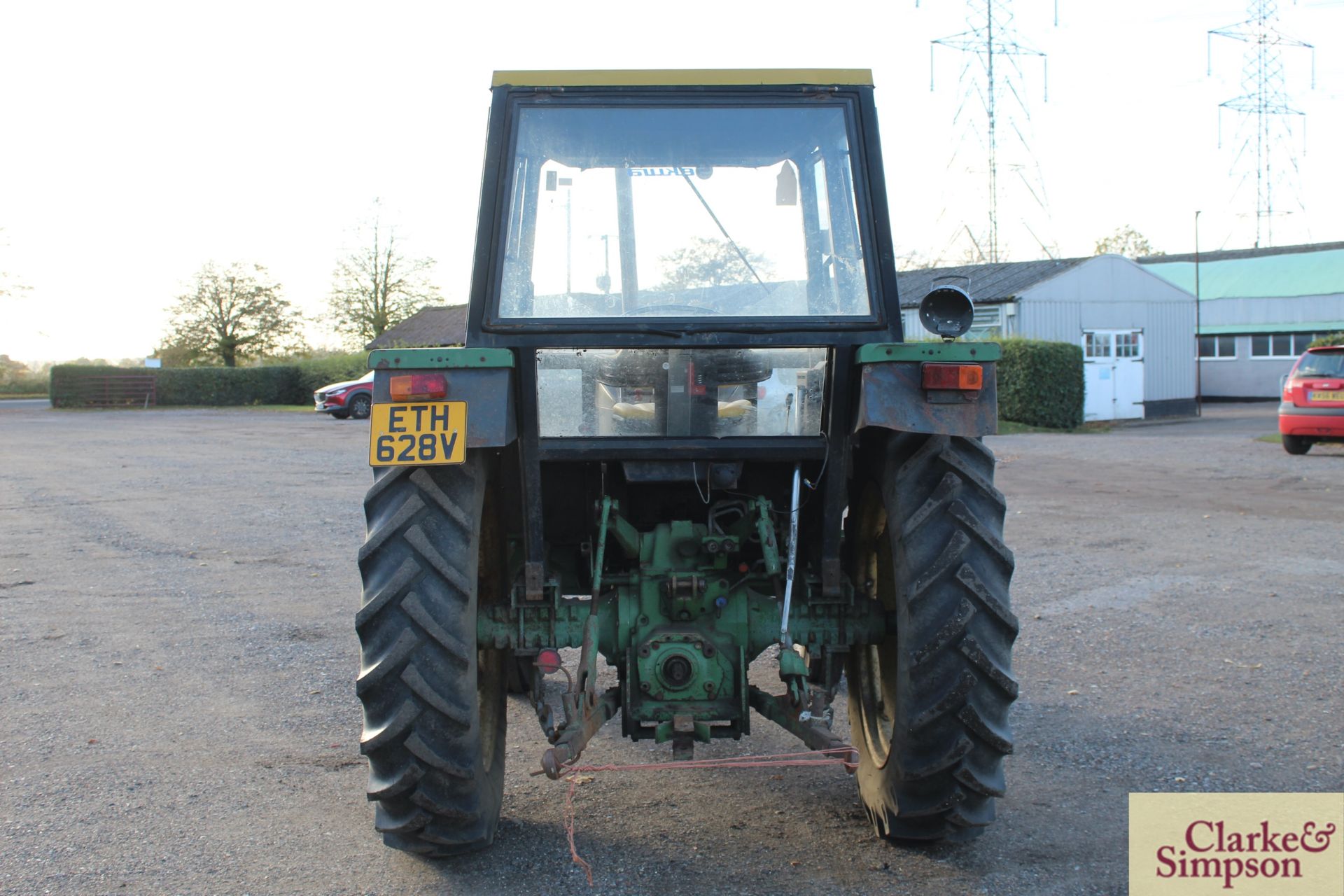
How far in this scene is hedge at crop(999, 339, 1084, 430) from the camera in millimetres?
25469

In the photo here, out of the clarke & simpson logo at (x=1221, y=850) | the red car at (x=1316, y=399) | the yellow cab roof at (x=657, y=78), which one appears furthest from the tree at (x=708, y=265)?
the red car at (x=1316, y=399)

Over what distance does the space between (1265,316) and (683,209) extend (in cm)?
3943

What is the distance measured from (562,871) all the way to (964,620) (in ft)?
4.92

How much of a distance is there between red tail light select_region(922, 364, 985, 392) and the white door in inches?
1000

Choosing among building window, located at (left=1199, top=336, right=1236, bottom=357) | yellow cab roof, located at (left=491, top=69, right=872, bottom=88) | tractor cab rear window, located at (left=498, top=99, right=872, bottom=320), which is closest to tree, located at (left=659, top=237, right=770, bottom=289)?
tractor cab rear window, located at (left=498, top=99, right=872, bottom=320)

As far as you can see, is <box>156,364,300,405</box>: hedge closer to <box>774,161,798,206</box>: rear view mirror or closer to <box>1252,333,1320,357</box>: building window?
<box>1252,333,1320,357</box>: building window

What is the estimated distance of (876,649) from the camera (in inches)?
180

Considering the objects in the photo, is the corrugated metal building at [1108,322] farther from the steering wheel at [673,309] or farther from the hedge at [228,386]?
the hedge at [228,386]

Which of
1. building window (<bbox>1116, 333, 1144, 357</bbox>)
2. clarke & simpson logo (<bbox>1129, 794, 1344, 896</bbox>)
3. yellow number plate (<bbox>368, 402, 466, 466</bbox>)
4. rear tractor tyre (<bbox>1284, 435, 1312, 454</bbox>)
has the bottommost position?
clarke & simpson logo (<bbox>1129, 794, 1344, 896</bbox>)

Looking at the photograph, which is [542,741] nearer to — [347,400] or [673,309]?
[673,309]

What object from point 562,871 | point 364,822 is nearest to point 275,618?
point 364,822

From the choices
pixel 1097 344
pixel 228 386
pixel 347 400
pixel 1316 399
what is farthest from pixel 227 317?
pixel 1316 399

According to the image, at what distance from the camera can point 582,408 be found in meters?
3.96

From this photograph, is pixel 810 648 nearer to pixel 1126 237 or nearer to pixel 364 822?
pixel 364 822
